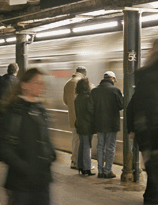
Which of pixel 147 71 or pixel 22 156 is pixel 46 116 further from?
pixel 147 71

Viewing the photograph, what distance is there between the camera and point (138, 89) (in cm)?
357

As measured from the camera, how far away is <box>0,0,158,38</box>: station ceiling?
6.10m

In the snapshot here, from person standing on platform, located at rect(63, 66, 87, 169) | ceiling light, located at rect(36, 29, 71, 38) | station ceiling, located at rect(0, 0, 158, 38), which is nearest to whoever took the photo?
station ceiling, located at rect(0, 0, 158, 38)

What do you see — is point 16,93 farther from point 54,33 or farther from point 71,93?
point 54,33

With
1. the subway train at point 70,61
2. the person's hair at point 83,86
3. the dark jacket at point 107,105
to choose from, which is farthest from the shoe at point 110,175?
the person's hair at point 83,86

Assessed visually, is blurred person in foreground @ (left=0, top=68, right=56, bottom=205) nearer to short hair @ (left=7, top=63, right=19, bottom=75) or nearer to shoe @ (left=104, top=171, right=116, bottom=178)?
shoe @ (left=104, top=171, right=116, bottom=178)

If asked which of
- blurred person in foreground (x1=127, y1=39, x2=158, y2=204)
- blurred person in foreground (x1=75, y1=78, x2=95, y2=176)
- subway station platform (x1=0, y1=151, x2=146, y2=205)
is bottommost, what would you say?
subway station platform (x1=0, y1=151, x2=146, y2=205)

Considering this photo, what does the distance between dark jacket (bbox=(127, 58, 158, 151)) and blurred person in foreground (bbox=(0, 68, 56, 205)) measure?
0.73 m

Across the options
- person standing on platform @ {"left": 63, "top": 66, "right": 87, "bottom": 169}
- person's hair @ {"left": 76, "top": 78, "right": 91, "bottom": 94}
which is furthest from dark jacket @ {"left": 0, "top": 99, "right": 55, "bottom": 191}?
person standing on platform @ {"left": 63, "top": 66, "right": 87, "bottom": 169}

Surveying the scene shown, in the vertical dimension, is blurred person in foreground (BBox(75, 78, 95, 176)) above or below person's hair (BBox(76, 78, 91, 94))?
below

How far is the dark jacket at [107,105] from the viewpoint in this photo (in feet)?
21.1

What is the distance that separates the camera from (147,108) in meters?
3.39

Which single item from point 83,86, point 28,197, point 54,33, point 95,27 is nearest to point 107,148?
point 83,86

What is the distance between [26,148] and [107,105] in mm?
3374
